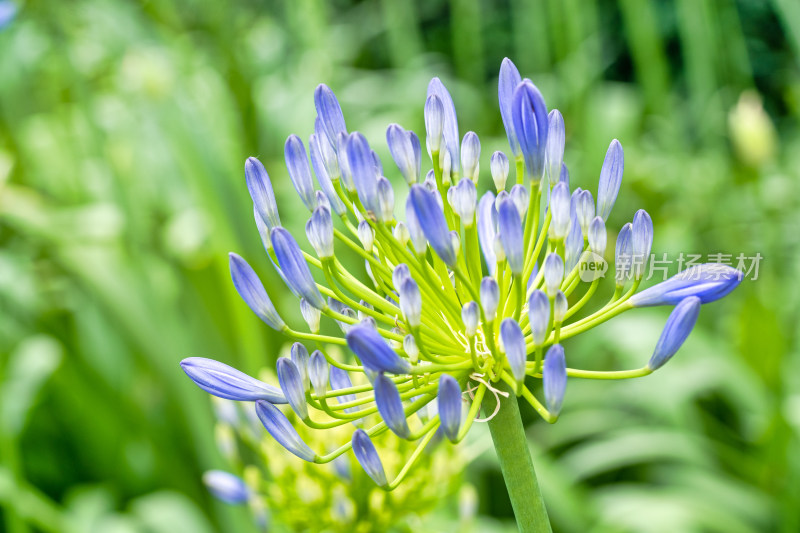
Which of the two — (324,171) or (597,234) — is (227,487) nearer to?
(324,171)

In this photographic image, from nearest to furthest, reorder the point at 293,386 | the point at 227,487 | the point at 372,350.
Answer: the point at 372,350 → the point at 293,386 → the point at 227,487

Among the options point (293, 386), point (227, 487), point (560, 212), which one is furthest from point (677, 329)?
point (227, 487)

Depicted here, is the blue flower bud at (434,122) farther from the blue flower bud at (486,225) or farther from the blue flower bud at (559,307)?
the blue flower bud at (559,307)

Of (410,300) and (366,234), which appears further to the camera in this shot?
(366,234)

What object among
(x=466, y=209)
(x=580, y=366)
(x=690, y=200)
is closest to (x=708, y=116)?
(x=690, y=200)

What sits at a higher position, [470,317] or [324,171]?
[324,171]

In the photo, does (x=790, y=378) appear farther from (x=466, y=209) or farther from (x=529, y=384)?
(x=466, y=209)

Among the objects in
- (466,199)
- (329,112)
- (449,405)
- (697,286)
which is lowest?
(449,405)
